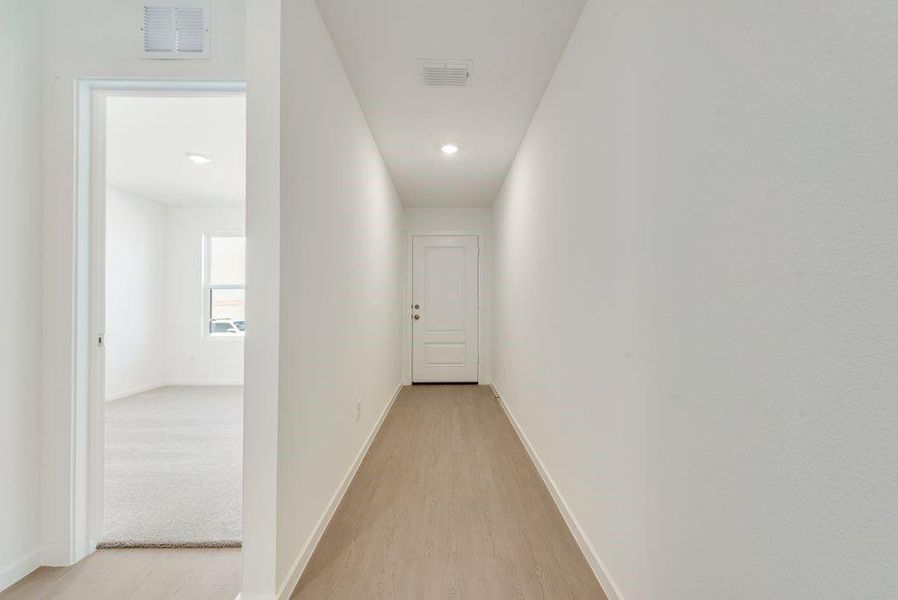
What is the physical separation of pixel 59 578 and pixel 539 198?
2.99 metres

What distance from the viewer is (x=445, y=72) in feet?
7.53

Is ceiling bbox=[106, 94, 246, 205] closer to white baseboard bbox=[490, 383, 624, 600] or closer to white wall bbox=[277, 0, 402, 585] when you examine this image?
white wall bbox=[277, 0, 402, 585]

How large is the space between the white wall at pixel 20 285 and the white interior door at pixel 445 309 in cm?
393

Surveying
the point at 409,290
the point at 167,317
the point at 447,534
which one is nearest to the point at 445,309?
the point at 409,290

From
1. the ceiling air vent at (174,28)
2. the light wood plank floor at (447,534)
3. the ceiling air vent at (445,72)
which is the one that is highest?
the ceiling air vent at (445,72)

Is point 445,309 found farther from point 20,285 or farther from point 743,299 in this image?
point 743,299

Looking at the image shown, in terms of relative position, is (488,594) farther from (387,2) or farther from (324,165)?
(387,2)

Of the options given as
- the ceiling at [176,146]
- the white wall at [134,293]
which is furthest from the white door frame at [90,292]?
the white wall at [134,293]

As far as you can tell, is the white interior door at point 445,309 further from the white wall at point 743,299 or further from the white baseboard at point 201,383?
the white wall at point 743,299

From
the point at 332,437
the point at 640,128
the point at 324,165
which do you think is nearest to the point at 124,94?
the point at 324,165

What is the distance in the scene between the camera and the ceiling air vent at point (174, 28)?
5.49ft

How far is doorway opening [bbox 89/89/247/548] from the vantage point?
180 cm

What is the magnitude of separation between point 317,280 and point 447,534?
1.34 meters

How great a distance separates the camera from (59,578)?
1.58 m
